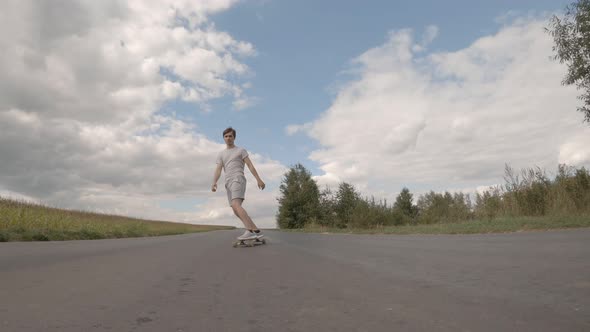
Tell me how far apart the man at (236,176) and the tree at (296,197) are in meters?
44.1

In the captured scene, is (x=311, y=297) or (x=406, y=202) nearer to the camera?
(x=311, y=297)

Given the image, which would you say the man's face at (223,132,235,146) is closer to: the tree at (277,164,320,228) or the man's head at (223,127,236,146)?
the man's head at (223,127,236,146)

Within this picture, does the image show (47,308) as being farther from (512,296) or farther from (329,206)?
(329,206)

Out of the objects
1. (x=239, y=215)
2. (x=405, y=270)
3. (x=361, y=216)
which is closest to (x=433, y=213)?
(x=361, y=216)

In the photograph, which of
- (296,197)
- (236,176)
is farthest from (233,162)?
(296,197)

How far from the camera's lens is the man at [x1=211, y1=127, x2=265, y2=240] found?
A: 8398mm

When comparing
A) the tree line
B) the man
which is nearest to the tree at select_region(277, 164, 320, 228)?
the tree line

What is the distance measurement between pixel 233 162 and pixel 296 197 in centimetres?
4690

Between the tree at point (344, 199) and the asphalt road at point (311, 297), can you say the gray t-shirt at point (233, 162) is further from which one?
the tree at point (344, 199)

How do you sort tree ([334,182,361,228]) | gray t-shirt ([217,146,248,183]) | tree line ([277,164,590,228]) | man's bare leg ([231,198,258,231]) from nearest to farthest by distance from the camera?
man's bare leg ([231,198,258,231]) < gray t-shirt ([217,146,248,183]) < tree line ([277,164,590,228]) < tree ([334,182,361,228])

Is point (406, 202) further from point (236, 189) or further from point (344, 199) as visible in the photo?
point (236, 189)

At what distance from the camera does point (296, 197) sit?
55.2 metres

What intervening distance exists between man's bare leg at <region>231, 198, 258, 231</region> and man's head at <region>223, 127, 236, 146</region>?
130 cm

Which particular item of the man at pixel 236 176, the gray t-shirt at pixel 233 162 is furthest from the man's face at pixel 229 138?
the gray t-shirt at pixel 233 162
